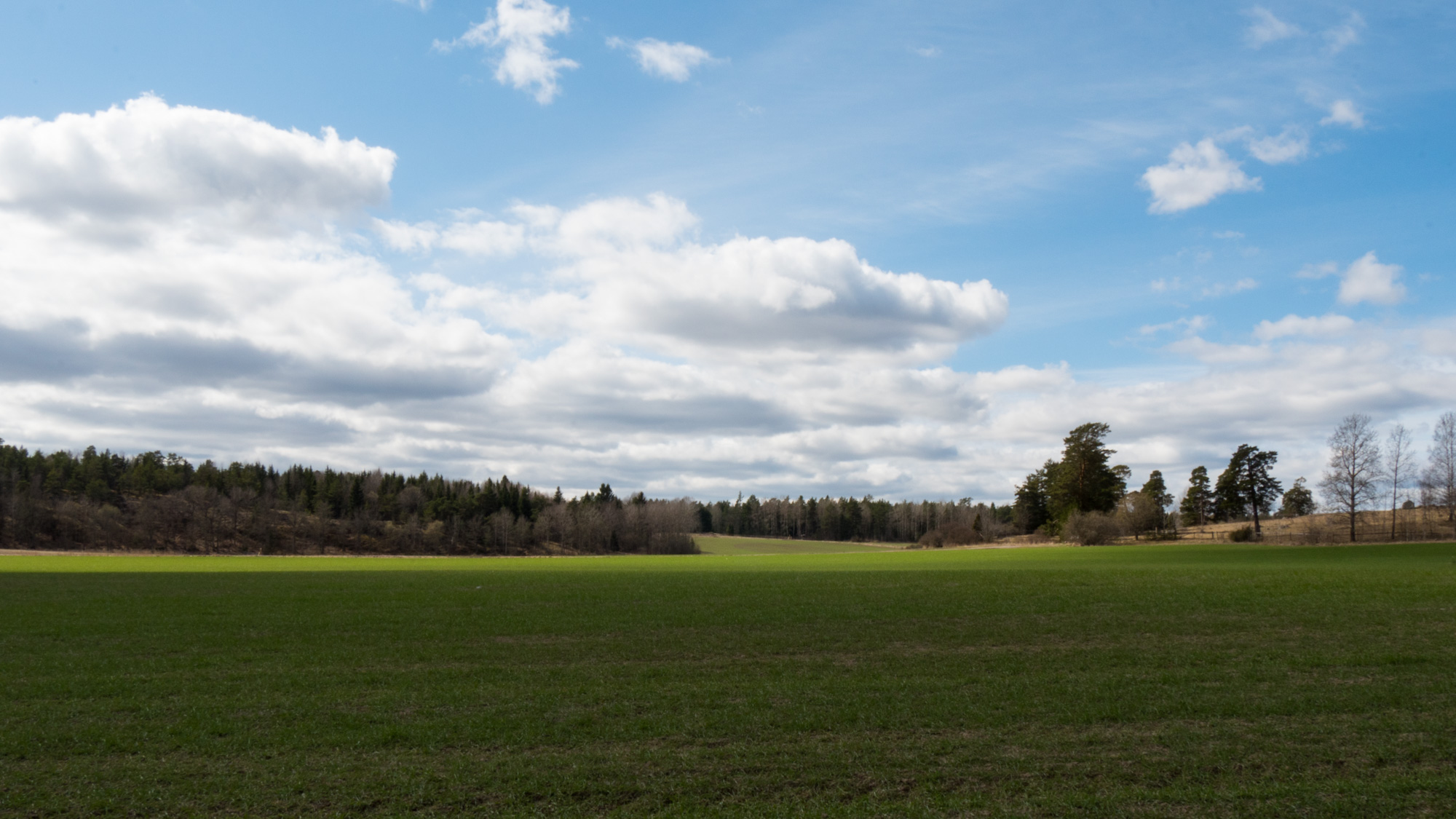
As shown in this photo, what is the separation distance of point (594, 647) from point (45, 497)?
6674 inches

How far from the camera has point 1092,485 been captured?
371 ft

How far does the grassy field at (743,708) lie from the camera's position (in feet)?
31.2

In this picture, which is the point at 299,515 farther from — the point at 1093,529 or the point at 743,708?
the point at 743,708

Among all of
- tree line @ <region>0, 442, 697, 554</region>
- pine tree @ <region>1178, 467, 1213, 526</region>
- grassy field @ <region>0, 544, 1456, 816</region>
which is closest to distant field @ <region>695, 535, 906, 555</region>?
tree line @ <region>0, 442, 697, 554</region>

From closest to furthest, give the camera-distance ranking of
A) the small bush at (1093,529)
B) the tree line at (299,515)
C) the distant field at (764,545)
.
→ the small bush at (1093,529) → the tree line at (299,515) → the distant field at (764,545)

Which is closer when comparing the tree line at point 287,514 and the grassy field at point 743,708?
the grassy field at point 743,708

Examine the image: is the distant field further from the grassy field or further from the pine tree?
the grassy field

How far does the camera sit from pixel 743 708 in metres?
13.7

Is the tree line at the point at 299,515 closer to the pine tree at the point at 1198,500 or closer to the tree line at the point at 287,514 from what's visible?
the tree line at the point at 287,514

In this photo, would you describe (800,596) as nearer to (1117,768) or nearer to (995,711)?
(995,711)

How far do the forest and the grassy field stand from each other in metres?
84.6

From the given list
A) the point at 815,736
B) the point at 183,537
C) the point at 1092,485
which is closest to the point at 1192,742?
the point at 815,736

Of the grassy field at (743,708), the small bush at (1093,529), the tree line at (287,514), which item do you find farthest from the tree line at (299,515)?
the grassy field at (743,708)

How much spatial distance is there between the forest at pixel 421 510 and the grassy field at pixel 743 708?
84598mm
